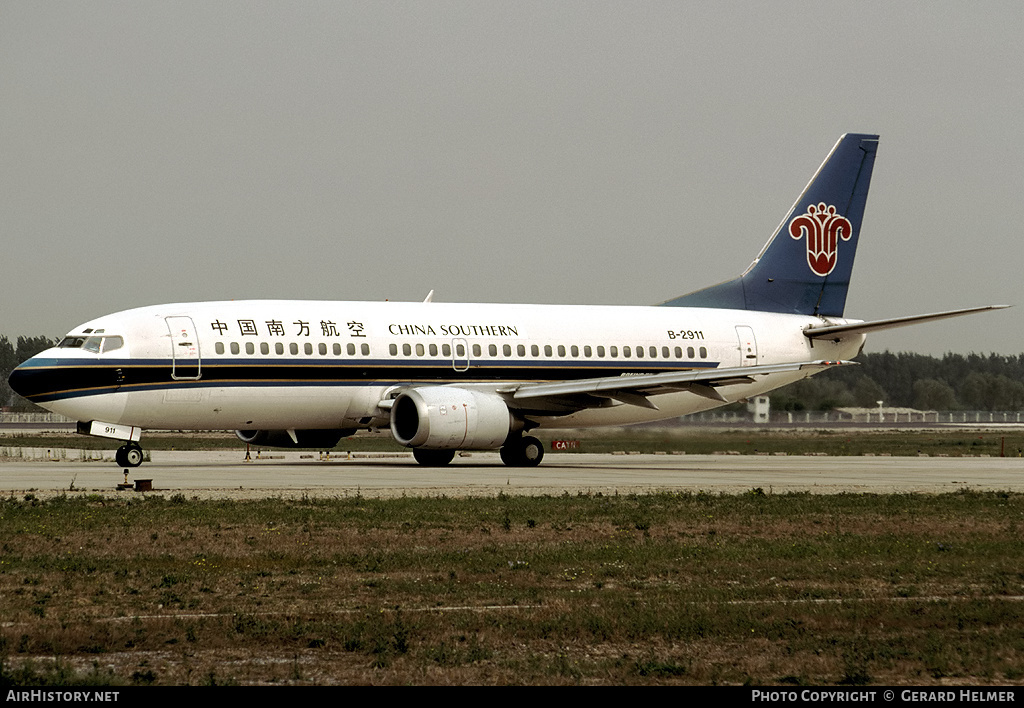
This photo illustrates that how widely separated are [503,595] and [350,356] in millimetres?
21901

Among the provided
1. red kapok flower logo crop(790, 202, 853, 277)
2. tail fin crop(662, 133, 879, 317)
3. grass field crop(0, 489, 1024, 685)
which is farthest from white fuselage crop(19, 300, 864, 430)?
grass field crop(0, 489, 1024, 685)

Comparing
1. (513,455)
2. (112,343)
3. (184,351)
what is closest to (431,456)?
(513,455)

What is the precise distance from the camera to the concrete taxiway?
24.6 meters

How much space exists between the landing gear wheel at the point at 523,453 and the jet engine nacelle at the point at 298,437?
175 inches

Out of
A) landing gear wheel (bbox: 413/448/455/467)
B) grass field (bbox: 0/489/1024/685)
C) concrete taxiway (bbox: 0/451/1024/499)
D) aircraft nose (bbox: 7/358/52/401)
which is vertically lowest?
grass field (bbox: 0/489/1024/685)

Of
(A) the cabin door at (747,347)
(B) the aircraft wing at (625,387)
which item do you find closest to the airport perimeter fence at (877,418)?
(A) the cabin door at (747,347)

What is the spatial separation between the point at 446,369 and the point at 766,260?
1300cm

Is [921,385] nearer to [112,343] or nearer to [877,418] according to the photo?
[877,418]

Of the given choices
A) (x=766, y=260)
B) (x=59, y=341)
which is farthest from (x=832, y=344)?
(x=59, y=341)

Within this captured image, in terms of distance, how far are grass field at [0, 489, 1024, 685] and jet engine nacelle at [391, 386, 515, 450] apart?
11936mm

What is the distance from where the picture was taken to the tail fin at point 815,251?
41844mm

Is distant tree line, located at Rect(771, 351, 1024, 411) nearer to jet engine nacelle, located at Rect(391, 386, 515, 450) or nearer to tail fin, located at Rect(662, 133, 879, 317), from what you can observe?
tail fin, located at Rect(662, 133, 879, 317)

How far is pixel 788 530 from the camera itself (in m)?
17.9

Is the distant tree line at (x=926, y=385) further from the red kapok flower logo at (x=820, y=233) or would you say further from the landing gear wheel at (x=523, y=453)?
the landing gear wheel at (x=523, y=453)
